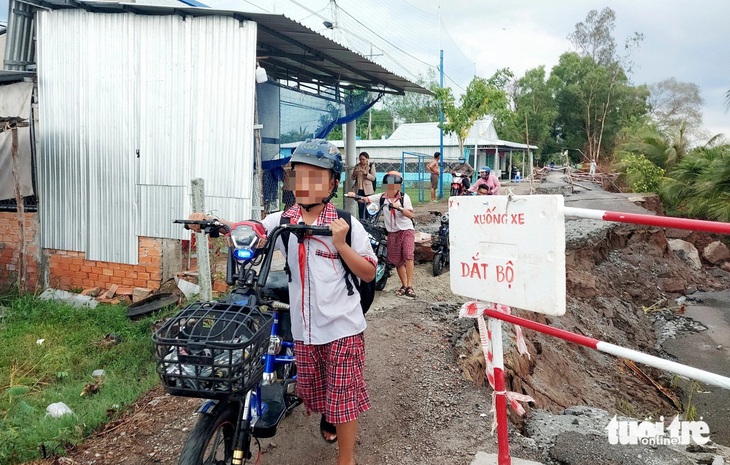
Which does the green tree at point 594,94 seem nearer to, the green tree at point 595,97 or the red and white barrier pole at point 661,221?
the green tree at point 595,97

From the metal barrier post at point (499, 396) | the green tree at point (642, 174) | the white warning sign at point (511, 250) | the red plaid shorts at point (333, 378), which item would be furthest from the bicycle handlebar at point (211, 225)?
the green tree at point (642, 174)

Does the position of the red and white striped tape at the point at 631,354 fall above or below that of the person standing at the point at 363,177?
below

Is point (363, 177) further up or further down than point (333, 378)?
further up

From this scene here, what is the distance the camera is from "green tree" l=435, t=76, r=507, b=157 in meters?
21.7

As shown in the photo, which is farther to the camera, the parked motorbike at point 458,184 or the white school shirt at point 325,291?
the parked motorbike at point 458,184

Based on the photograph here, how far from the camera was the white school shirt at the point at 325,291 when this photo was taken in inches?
109

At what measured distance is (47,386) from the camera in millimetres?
5559

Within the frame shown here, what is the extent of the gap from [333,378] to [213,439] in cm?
65

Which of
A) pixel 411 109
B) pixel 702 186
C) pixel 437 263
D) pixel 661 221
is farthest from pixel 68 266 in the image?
pixel 411 109

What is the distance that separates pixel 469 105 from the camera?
2202 centimetres

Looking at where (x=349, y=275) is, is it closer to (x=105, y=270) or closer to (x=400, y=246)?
(x=400, y=246)

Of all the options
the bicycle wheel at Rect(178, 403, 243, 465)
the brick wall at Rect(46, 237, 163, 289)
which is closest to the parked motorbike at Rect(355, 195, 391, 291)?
the brick wall at Rect(46, 237, 163, 289)

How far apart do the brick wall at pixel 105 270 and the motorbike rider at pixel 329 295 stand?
5231 millimetres

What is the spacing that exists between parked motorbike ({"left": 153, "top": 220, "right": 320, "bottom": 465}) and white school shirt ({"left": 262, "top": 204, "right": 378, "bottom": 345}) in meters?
0.19
